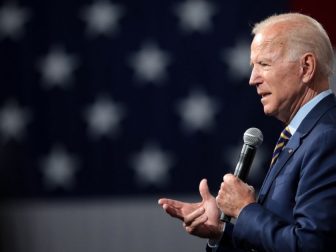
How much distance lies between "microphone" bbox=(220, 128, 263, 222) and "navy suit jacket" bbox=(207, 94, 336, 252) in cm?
6

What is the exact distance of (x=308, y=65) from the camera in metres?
1.66

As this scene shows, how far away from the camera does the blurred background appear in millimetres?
3541

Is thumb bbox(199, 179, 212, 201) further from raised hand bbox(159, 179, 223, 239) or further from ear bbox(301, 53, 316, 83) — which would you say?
ear bbox(301, 53, 316, 83)

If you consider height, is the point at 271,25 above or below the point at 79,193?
above

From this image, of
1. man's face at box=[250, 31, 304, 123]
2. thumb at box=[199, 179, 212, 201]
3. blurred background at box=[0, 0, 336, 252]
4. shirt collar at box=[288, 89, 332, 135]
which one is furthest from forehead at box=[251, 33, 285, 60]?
blurred background at box=[0, 0, 336, 252]

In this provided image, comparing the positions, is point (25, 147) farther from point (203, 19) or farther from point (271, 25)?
point (271, 25)

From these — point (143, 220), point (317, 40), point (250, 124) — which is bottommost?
point (143, 220)

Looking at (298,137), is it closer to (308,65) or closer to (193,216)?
(308,65)

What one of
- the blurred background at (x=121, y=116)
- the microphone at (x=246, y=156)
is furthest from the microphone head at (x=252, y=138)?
the blurred background at (x=121, y=116)

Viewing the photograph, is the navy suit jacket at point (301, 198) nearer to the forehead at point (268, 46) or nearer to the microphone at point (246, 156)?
the microphone at point (246, 156)

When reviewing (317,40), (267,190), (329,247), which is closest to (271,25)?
(317,40)

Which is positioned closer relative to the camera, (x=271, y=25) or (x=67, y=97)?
(x=271, y=25)

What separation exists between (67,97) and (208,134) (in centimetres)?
79

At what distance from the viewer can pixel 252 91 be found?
350cm
